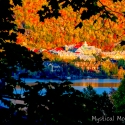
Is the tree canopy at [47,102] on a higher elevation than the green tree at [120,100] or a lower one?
higher

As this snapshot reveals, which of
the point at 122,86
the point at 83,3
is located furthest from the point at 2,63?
the point at 122,86

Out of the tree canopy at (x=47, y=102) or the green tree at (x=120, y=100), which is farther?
the green tree at (x=120, y=100)

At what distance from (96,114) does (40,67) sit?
47.5 inches

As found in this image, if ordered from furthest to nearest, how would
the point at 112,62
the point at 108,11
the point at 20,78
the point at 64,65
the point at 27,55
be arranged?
the point at 112,62
the point at 64,65
the point at 27,55
the point at 20,78
the point at 108,11

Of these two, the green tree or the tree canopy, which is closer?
the tree canopy

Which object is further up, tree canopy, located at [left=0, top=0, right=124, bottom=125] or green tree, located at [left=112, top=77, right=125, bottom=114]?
tree canopy, located at [left=0, top=0, right=124, bottom=125]

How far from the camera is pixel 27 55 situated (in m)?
4.63

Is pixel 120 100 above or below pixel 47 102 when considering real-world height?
below

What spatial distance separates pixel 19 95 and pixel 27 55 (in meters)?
0.91

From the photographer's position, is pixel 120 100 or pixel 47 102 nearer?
pixel 47 102

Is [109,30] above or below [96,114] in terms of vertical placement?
above

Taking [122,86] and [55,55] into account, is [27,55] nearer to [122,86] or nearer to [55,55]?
[122,86]

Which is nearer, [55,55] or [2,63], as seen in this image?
[2,63]

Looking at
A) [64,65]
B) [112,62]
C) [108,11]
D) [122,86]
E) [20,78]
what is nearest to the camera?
[108,11]
